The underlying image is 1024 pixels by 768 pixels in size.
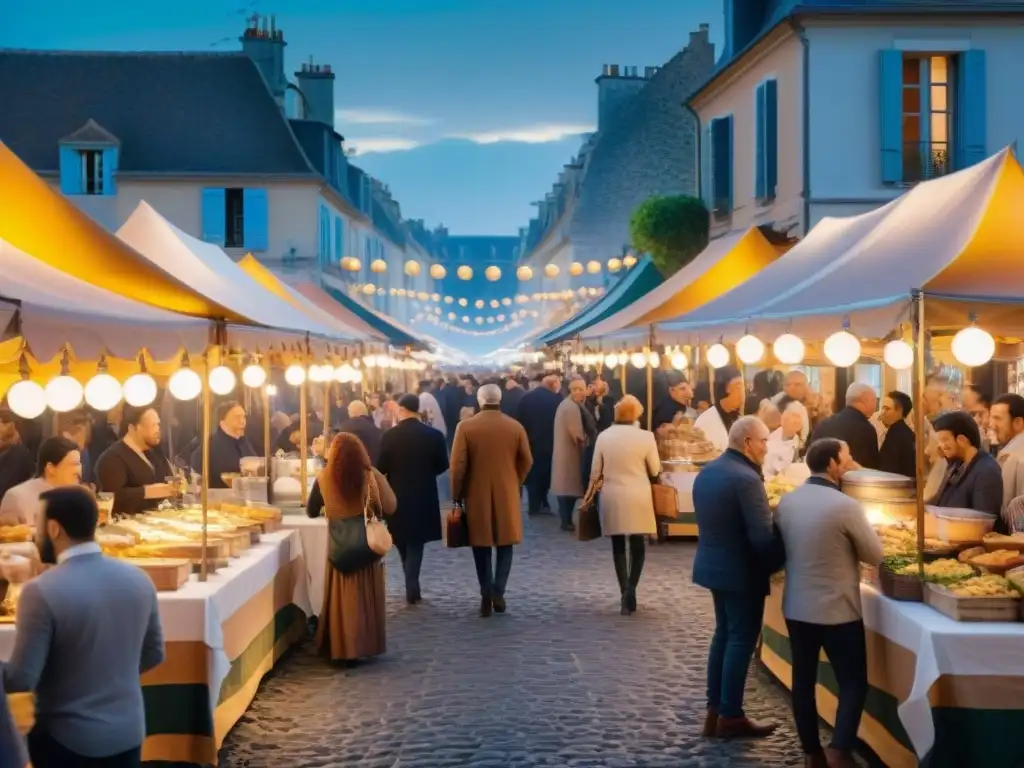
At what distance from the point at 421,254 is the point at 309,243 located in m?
49.4

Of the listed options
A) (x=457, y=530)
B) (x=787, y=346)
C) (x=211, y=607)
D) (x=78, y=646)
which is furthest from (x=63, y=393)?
(x=457, y=530)

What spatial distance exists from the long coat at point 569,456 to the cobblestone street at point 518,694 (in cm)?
405

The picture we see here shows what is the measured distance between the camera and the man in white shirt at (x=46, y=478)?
8.01m

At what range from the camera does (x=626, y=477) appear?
11.4 m

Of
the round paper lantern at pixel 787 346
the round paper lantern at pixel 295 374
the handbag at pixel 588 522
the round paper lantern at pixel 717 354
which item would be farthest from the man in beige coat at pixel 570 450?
the round paper lantern at pixel 787 346

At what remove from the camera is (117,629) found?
4.79 meters

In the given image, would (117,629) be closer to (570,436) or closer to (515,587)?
(515,587)

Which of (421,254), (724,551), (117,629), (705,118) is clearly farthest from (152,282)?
(421,254)

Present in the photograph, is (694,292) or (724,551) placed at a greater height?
(694,292)

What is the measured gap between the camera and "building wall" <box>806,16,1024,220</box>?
20.7 meters

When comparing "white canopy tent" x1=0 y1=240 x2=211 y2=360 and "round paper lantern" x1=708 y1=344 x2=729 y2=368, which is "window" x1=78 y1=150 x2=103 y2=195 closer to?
"round paper lantern" x1=708 y1=344 x2=729 y2=368

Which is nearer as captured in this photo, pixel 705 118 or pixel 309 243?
pixel 705 118

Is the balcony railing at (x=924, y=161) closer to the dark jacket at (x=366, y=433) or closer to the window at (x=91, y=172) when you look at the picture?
the dark jacket at (x=366, y=433)

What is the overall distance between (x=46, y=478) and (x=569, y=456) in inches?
Result: 377
